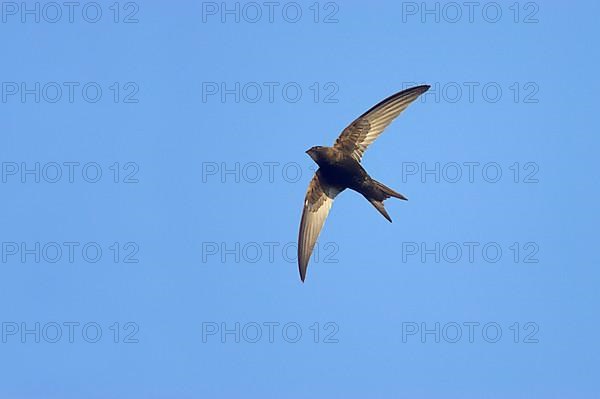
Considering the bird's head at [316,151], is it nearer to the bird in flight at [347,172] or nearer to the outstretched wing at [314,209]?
the bird in flight at [347,172]

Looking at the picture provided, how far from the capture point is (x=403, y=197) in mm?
12984

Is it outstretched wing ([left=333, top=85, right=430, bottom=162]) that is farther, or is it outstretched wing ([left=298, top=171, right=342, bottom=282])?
outstretched wing ([left=298, top=171, right=342, bottom=282])

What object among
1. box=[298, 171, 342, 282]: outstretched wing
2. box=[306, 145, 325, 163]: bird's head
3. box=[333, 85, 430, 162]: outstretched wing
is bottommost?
box=[298, 171, 342, 282]: outstretched wing

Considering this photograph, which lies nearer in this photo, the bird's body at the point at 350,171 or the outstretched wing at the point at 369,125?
the bird's body at the point at 350,171

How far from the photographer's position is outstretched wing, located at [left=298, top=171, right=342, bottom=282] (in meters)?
14.2

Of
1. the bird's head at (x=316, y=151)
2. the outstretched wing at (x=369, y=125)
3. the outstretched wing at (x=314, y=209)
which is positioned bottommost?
the outstretched wing at (x=314, y=209)

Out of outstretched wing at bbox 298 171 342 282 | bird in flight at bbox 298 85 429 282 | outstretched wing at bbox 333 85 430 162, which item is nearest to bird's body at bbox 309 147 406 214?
bird in flight at bbox 298 85 429 282

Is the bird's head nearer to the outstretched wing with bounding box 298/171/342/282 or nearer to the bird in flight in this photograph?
the bird in flight

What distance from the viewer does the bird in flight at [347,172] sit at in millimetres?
13469

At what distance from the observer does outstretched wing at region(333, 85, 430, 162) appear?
13711 millimetres

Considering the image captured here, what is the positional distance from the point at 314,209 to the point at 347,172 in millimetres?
1102

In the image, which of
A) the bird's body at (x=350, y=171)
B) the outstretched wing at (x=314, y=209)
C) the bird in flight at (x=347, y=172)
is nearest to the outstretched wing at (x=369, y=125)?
the bird in flight at (x=347, y=172)

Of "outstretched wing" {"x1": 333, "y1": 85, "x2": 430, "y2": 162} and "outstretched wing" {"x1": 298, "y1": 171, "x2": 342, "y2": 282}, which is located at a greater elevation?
"outstretched wing" {"x1": 333, "y1": 85, "x2": 430, "y2": 162}

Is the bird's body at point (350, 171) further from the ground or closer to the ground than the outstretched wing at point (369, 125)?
closer to the ground
